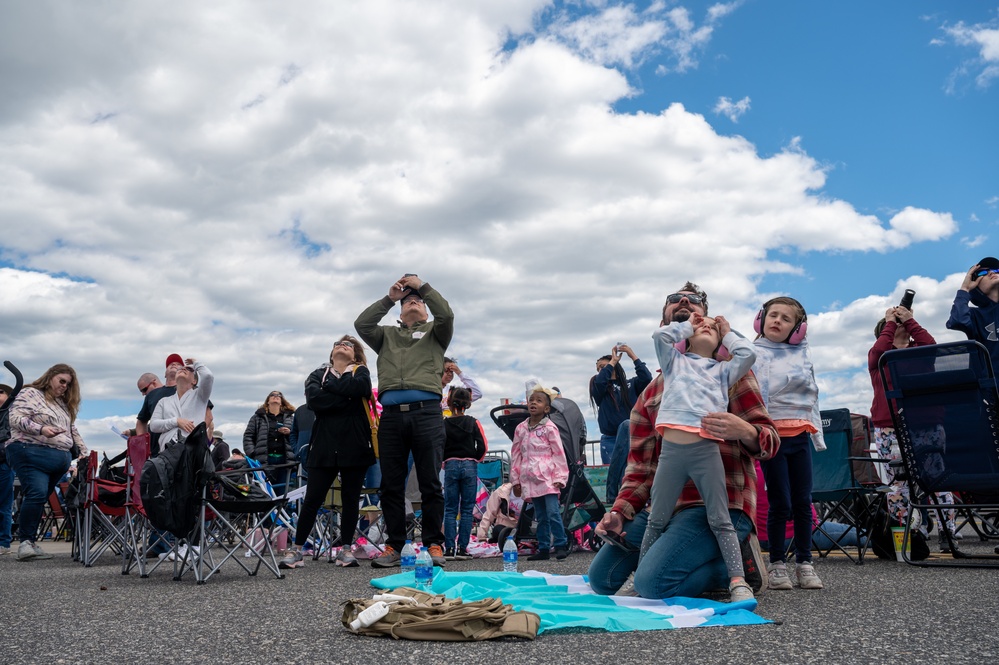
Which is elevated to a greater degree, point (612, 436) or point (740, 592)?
point (612, 436)

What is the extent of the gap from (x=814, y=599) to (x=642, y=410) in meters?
1.37

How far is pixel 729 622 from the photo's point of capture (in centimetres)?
390

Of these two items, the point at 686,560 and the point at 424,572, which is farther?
the point at 424,572

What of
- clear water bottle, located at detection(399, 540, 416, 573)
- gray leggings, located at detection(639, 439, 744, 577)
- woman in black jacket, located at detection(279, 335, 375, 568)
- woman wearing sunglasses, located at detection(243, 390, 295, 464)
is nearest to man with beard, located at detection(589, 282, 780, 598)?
gray leggings, located at detection(639, 439, 744, 577)

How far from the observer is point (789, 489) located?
5.57 meters

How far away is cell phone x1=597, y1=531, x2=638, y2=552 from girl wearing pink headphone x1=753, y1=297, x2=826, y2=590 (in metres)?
0.98

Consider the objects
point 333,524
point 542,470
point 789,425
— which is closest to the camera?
point 789,425

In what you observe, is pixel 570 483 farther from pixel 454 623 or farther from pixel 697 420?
pixel 454 623

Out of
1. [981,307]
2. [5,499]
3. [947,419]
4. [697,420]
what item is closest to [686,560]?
[697,420]

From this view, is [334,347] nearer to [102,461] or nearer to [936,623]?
[102,461]

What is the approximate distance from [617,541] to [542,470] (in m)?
3.63

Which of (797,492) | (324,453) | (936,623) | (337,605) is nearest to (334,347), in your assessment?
(324,453)

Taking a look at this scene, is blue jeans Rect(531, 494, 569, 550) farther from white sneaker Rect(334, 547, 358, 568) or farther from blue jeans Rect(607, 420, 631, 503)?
white sneaker Rect(334, 547, 358, 568)

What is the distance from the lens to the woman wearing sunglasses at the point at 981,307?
6.80 meters
